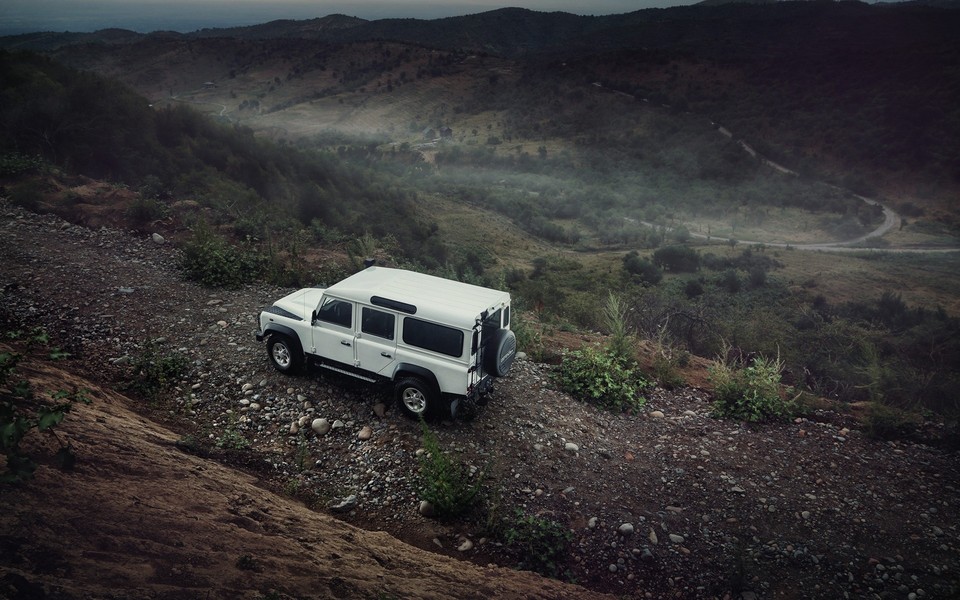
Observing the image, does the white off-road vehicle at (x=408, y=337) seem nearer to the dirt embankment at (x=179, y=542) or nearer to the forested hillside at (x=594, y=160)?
the dirt embankment at (x=179, y=542)

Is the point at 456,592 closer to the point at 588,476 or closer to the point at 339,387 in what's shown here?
the point at 588,476

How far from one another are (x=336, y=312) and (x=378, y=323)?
2.39ft

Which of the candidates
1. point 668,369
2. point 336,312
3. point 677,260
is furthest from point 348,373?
point 677,260

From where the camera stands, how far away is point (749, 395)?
362 inches

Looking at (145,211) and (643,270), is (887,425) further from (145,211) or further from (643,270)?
(643,270)

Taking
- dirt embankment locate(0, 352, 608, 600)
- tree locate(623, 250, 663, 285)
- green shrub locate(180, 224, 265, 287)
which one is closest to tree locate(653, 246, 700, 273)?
tree locate(623, 250, 663, 285)

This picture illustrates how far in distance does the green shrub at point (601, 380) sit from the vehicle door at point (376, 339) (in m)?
3.39

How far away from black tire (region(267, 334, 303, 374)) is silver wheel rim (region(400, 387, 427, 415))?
190 centimetres

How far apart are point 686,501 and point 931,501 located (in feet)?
11.2

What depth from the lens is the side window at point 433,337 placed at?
6758 mm

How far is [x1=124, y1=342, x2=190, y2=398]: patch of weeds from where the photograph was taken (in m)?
7.49

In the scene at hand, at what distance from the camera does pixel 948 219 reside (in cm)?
4128

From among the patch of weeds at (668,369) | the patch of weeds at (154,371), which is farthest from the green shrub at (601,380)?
the patch of weeds at (154,371)

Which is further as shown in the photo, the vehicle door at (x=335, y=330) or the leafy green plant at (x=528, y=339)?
the leafy green plant at (x=528, y=339)
